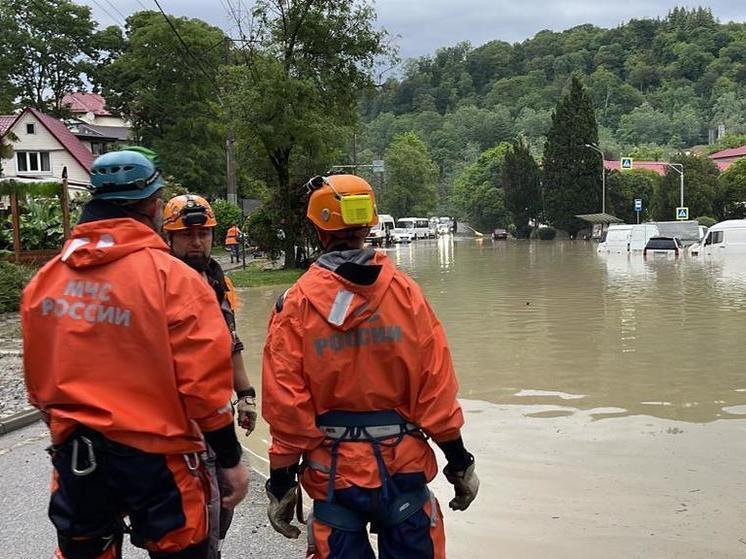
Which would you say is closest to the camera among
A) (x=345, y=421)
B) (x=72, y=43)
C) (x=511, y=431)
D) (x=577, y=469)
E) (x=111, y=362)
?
(x=111, y=362)

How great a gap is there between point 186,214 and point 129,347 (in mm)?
1967

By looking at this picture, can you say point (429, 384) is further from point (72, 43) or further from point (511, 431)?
point (72, 43)

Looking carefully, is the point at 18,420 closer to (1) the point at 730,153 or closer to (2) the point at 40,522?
(2) the point at 40,522

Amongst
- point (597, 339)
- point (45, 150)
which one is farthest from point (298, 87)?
point (45, 150)

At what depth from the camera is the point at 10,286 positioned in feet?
52.7

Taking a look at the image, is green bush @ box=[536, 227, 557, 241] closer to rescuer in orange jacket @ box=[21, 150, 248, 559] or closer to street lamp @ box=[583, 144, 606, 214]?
street lamp @ box=[583, 144, 606, 214]

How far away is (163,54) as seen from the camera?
47.6 metres

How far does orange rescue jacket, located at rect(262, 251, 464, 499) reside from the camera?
2.67 metres

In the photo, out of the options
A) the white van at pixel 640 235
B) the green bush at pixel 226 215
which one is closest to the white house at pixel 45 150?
the green bush at pixel 226 215

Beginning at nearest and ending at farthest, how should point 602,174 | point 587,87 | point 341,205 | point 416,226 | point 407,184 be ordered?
point 341,205, point 602,174, point 416,226, point 407,184, point 587,87

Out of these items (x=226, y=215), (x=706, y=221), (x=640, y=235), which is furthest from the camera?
(x=706, y=221)

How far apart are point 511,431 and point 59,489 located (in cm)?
547

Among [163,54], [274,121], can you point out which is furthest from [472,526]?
[163,54]

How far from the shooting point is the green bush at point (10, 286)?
15.7 metres
